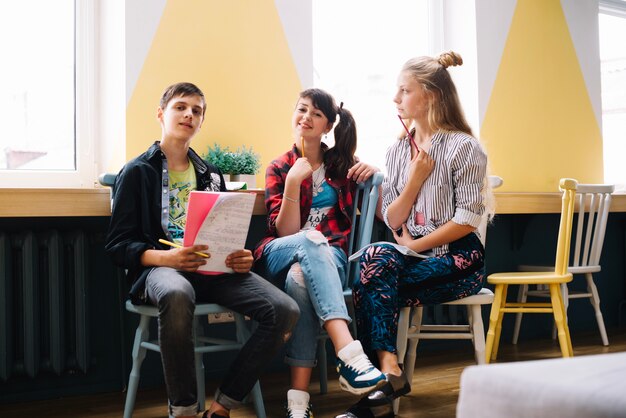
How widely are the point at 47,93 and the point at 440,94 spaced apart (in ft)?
4.81

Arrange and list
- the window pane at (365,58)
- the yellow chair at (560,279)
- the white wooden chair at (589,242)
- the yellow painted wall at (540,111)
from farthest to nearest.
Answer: the yellow painted wall at (540,111) < the window pane at (365,58) < the white wooden chair at (589,242) < the yellow chair at (560,279)

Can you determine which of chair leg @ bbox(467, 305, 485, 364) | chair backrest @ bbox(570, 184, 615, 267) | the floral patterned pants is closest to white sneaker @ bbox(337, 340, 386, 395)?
the floral patterned pants

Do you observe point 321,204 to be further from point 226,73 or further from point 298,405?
point 226,73

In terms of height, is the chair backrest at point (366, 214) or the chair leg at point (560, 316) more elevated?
the chair backrest at point (366, 214)

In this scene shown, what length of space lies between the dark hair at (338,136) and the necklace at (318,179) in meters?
0.02

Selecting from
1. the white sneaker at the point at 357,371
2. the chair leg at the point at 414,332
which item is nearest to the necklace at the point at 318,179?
the chair leg at the point at 414,332

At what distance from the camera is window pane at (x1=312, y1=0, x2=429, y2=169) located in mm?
3393

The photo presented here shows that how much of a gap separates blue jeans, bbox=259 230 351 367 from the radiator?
0.80m

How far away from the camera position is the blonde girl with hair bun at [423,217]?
202 cm

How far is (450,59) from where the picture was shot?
2297 mm

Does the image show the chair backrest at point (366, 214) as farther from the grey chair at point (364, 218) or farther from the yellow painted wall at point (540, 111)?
the yellow painted wall at point (540, 111)

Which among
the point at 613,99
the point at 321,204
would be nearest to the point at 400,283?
the point at 321,204

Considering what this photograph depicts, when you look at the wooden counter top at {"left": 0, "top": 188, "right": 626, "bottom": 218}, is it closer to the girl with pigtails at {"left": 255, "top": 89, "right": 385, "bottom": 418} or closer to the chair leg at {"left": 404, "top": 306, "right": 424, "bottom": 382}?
the girl with pigtails at {"left": 255, "top": 89, "right": 385, "bottom": 418}

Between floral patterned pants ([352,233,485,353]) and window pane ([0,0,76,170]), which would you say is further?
window pane ([0,0,76,170])
